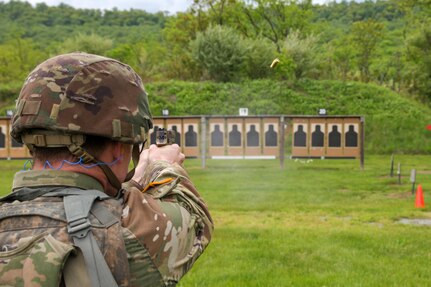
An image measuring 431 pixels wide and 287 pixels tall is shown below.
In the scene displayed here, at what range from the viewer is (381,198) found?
9.90m

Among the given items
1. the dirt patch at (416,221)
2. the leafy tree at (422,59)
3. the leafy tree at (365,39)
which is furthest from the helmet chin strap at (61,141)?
the leafy tree at (365,39)

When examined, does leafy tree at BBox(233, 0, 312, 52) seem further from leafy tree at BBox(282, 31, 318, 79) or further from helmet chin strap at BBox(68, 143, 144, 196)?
helmet chin strap at BBox(68, 143, 144, 196)

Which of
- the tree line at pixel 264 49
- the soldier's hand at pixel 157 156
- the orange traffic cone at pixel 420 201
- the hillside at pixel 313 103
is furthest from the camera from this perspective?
the tree line at pixel 264 49

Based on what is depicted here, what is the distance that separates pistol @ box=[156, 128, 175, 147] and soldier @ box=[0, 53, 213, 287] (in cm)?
23

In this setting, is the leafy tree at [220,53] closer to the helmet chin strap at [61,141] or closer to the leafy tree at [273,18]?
the leafy tree at [273,18]

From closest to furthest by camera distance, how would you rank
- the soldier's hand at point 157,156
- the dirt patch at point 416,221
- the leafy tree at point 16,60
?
the soldier's hand at point 157,156 → the dirt patch at point 416,221 → the leafy tree at point 16,60

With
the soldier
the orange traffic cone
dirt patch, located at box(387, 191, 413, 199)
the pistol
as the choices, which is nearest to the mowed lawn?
dirt patch, located at box(387, 191, 413, 199)

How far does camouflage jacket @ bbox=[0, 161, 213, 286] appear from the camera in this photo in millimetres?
1368

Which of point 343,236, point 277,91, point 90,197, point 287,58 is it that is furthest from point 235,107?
point 90,197

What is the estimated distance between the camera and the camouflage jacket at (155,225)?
1368mm

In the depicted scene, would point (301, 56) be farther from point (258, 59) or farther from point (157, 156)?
point (157, 156)

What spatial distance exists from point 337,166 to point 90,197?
14467 mm

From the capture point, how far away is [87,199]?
4.35 feet

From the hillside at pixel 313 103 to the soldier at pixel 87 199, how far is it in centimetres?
1814
